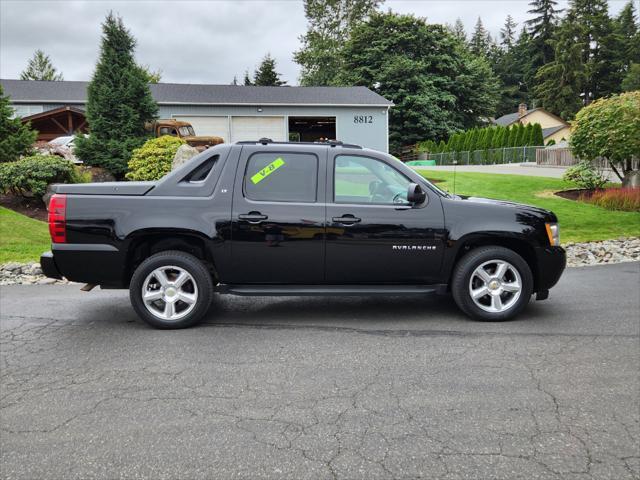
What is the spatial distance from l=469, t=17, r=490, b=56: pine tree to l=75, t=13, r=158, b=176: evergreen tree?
8141 centimetres

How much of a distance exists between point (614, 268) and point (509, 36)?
110804 millimetres

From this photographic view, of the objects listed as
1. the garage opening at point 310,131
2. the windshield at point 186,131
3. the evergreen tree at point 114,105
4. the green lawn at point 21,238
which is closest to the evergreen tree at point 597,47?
the garage opening at point 310,131

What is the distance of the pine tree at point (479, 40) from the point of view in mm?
92938

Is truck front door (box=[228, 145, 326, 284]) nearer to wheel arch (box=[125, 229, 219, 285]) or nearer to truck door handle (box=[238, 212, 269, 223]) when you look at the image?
truck door handle (box=[238, 212, 269, 223])

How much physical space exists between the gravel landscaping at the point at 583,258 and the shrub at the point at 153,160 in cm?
716

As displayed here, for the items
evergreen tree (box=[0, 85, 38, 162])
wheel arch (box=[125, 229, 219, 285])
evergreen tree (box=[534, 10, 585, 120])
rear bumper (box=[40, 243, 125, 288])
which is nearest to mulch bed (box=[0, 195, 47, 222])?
evergreen tree (box=[0, 85, 38, 162])

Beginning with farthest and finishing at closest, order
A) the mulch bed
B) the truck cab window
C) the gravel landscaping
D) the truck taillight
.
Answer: the mulch bed, the gravel landscaping, the truck cab window, the truck taillight

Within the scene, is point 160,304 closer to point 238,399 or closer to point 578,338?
point 238,399

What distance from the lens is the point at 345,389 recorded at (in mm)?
3908

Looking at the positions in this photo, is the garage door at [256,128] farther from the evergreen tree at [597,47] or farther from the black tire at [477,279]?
the evergreen tree at [597,47]

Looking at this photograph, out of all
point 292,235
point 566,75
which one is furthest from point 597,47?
point 292,235

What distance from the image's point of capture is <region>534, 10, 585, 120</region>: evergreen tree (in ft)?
221

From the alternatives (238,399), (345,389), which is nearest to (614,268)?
(345,389)

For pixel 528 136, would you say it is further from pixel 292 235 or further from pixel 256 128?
pixel 292 235
